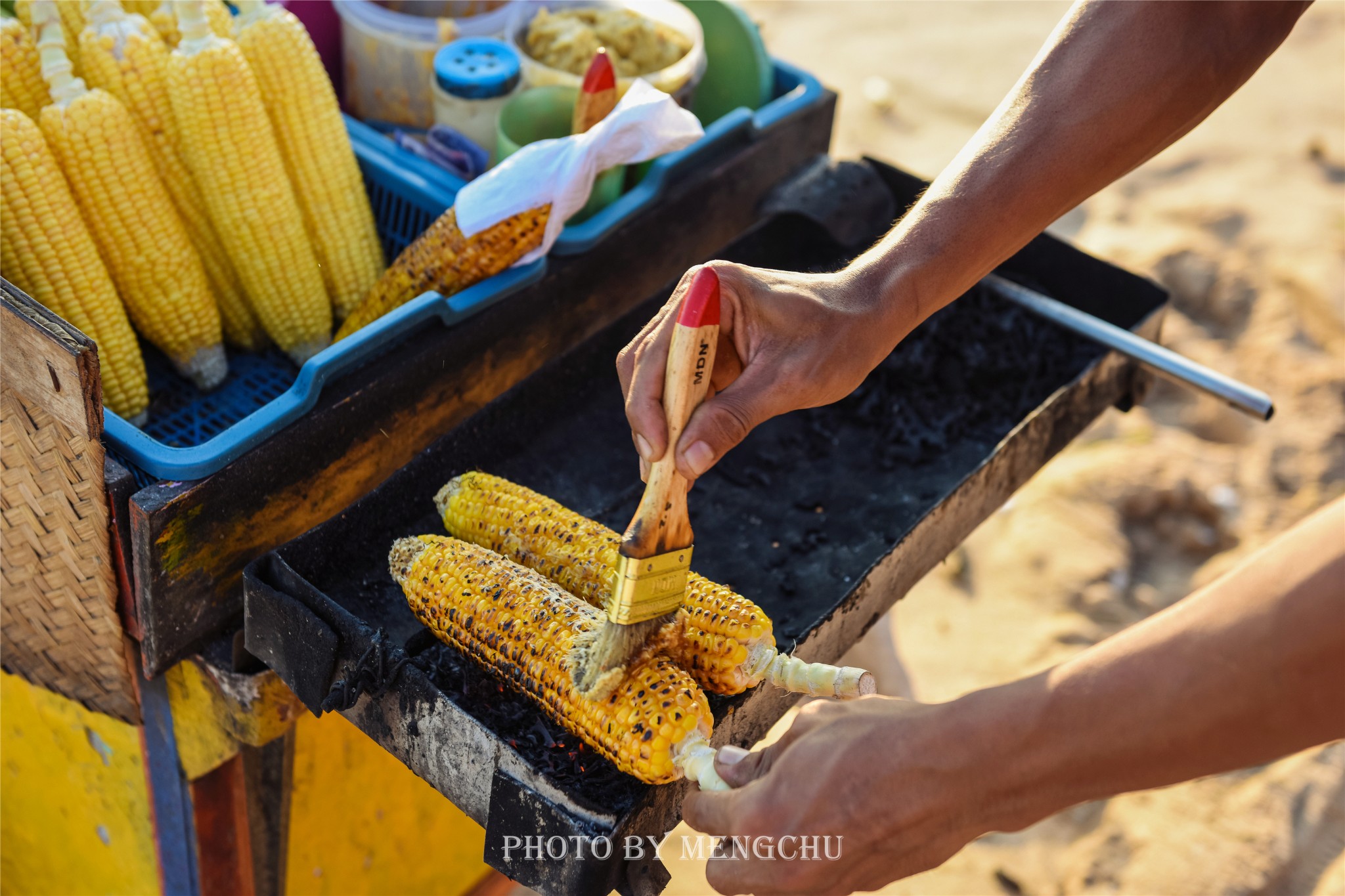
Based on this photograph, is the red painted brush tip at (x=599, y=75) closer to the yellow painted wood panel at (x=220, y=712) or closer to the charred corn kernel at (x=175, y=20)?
the charred corn kernel at (x=175, y=20)

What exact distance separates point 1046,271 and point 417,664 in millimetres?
2319

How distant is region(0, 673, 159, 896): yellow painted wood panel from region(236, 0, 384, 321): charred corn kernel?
3.90 ft

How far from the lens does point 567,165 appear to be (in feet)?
8.64

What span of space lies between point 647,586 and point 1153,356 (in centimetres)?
184

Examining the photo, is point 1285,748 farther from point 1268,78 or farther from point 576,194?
point 1268,78

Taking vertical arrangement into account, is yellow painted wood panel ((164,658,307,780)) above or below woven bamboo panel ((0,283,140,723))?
below

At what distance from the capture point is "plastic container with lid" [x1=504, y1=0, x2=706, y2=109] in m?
3.19

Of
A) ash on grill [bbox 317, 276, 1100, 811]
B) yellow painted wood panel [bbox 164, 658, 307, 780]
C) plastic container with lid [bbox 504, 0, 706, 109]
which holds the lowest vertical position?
yellow painted wood panel [bbox 164, 658, 307, 780]

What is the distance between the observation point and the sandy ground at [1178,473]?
3.54 m

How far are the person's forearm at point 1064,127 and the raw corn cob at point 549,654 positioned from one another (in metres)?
0.82

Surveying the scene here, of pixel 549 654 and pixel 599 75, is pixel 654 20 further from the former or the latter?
pixel 549 654

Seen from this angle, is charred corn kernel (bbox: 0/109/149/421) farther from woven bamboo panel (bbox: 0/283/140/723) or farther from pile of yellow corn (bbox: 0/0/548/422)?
woven bamboo panel (bbox: 0/283/140/723)

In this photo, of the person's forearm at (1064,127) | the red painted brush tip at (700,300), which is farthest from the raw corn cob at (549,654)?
the person's forearm at (1064,127)

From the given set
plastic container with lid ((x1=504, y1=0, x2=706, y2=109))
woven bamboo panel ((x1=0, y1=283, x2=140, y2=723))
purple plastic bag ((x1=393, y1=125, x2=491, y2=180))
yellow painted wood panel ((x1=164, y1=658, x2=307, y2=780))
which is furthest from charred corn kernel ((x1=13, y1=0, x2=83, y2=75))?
yellow painted wood panel ((x1=164, y1=658, x2=307, y2=780))
